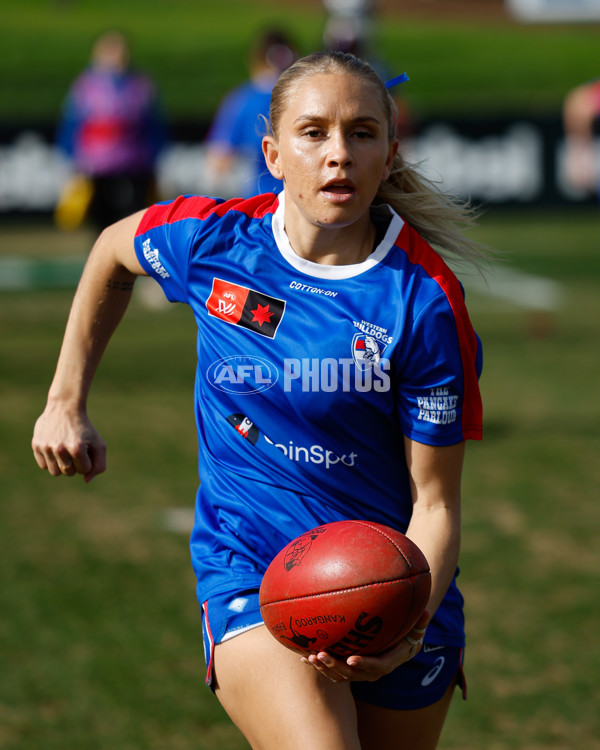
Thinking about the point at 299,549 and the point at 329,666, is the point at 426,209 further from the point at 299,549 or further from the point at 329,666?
the point at 329,666

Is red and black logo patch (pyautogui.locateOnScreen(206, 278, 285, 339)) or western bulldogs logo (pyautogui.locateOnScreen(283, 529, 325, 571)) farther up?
red and black logo patch (pyautogui.locateOnScreen(206, 278, 285, 339))

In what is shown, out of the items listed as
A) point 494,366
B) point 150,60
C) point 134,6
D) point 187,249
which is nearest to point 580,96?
point 494,366

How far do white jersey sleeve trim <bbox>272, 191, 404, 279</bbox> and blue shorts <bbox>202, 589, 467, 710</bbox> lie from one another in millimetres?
908

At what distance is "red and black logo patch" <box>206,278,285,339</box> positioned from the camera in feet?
10.7

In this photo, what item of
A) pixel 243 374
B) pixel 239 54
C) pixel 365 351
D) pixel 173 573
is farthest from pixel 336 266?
pixel 239 54

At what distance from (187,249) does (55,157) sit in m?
17.5

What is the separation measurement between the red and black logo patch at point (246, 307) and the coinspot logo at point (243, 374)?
9 cm

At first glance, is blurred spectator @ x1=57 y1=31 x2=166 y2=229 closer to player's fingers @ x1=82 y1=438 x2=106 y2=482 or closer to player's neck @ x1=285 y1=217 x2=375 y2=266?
player's fingers @ x1=82 y1=438 x2=106 y2=482

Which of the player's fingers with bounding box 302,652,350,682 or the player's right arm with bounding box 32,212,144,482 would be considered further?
the player's right arm with bounding box 32,212,144,482

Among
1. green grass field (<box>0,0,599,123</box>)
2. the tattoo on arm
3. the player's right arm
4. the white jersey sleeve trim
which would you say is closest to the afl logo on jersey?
the white jersey sleeve trim

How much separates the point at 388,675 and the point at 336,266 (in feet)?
3.77

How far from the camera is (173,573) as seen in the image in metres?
6.30

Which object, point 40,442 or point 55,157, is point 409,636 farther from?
point 55,157

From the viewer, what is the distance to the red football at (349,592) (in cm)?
284
